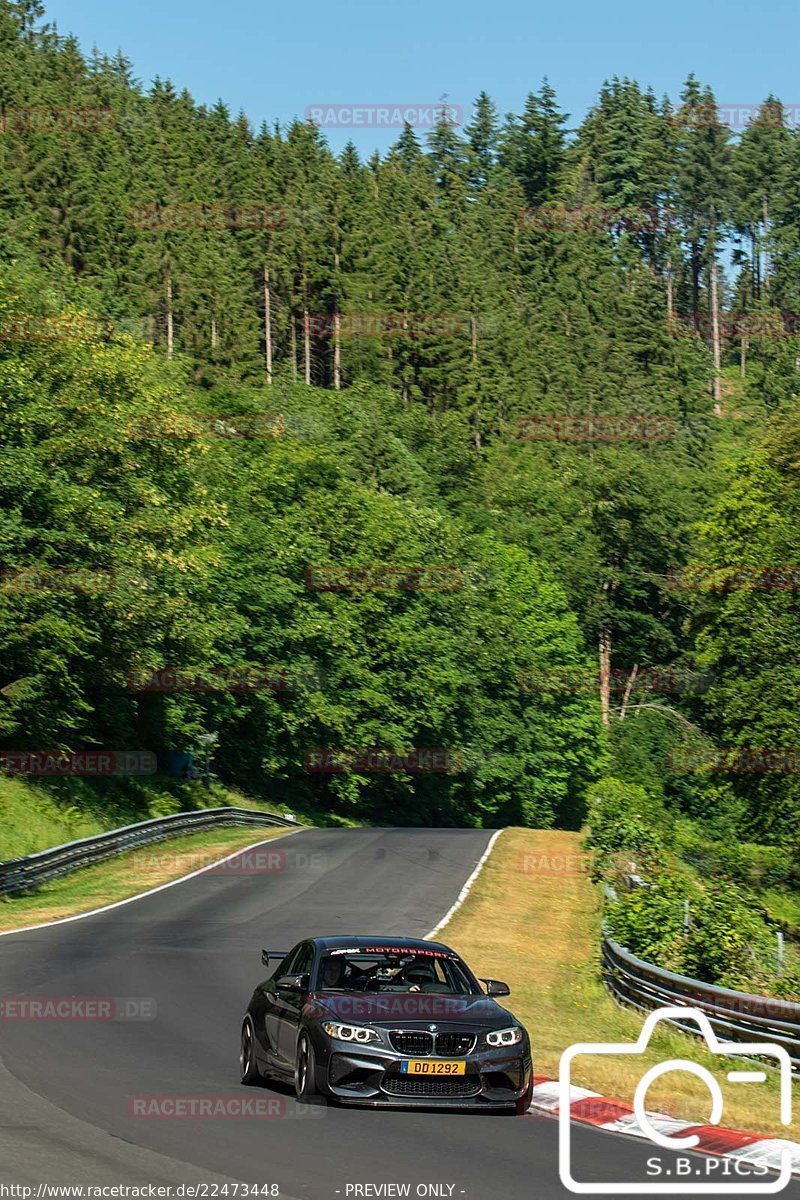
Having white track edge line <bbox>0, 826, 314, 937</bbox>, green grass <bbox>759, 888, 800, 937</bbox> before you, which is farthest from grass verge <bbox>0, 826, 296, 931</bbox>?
green grass <bbox>759, 888, 800, 937</bbox>

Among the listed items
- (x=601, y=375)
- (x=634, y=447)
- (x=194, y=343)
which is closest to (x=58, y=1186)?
(x=194, y=343)

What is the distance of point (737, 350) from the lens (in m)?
164

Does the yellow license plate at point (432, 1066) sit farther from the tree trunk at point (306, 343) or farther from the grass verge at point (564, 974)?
the tree trunk at point (306, 343)

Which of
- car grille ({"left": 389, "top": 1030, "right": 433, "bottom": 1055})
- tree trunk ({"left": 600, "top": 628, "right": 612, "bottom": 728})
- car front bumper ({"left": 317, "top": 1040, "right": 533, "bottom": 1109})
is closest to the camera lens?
car front bumper ({"left": 317, "top": 1040, "right": 533, "bottom": 1109})

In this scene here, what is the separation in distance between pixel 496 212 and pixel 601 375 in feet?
149

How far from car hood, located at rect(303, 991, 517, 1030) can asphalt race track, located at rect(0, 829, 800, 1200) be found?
2.34 ft

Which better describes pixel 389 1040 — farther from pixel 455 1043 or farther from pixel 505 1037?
pixel 505 1037

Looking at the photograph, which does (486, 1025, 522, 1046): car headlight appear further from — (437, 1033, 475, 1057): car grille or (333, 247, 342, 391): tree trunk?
(333, 247, 342, 391): tree trunk

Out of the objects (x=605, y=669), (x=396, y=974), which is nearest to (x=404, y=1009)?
(x=396, y=974)

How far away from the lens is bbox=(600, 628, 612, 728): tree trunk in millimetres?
96250

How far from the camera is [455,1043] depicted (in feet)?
39.6

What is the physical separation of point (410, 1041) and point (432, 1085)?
376mm

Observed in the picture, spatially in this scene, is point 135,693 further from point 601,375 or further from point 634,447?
point 601,375

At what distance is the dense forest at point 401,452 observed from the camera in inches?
1897
